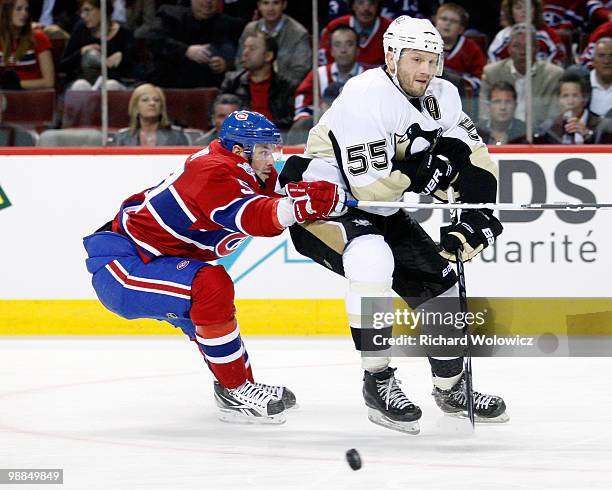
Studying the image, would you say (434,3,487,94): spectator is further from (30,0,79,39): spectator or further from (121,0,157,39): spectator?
(30,0,79,39): spectator

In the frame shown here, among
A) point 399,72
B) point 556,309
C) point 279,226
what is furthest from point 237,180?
point 556,309

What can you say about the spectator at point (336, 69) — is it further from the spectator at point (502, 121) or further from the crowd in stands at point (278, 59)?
the spectator at point (502, 121)

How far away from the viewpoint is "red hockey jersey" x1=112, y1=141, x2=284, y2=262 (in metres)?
3.96

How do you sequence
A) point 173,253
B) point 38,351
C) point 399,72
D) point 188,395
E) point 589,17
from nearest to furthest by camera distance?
point 399,72
point 173,253
point 188,395
point 38,351
point 589,17

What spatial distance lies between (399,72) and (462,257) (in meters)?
0.56

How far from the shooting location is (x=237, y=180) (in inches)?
159

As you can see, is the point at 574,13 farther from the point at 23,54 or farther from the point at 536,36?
the point at 23,54

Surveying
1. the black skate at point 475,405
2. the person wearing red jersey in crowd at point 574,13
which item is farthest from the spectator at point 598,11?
the black skate at point 475,405

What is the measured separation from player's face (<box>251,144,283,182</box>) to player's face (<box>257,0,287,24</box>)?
207 centimetres

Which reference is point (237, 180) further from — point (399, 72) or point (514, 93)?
point (514, 93)

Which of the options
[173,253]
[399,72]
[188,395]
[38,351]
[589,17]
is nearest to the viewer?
[399,72]

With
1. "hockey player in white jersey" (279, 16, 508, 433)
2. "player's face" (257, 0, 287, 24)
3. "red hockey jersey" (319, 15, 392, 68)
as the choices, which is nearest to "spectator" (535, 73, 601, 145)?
"red hockey jersey" (319, 15, 392, 68)

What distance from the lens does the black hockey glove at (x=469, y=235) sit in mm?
3912

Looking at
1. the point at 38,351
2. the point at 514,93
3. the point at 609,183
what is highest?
the point at 514,93
